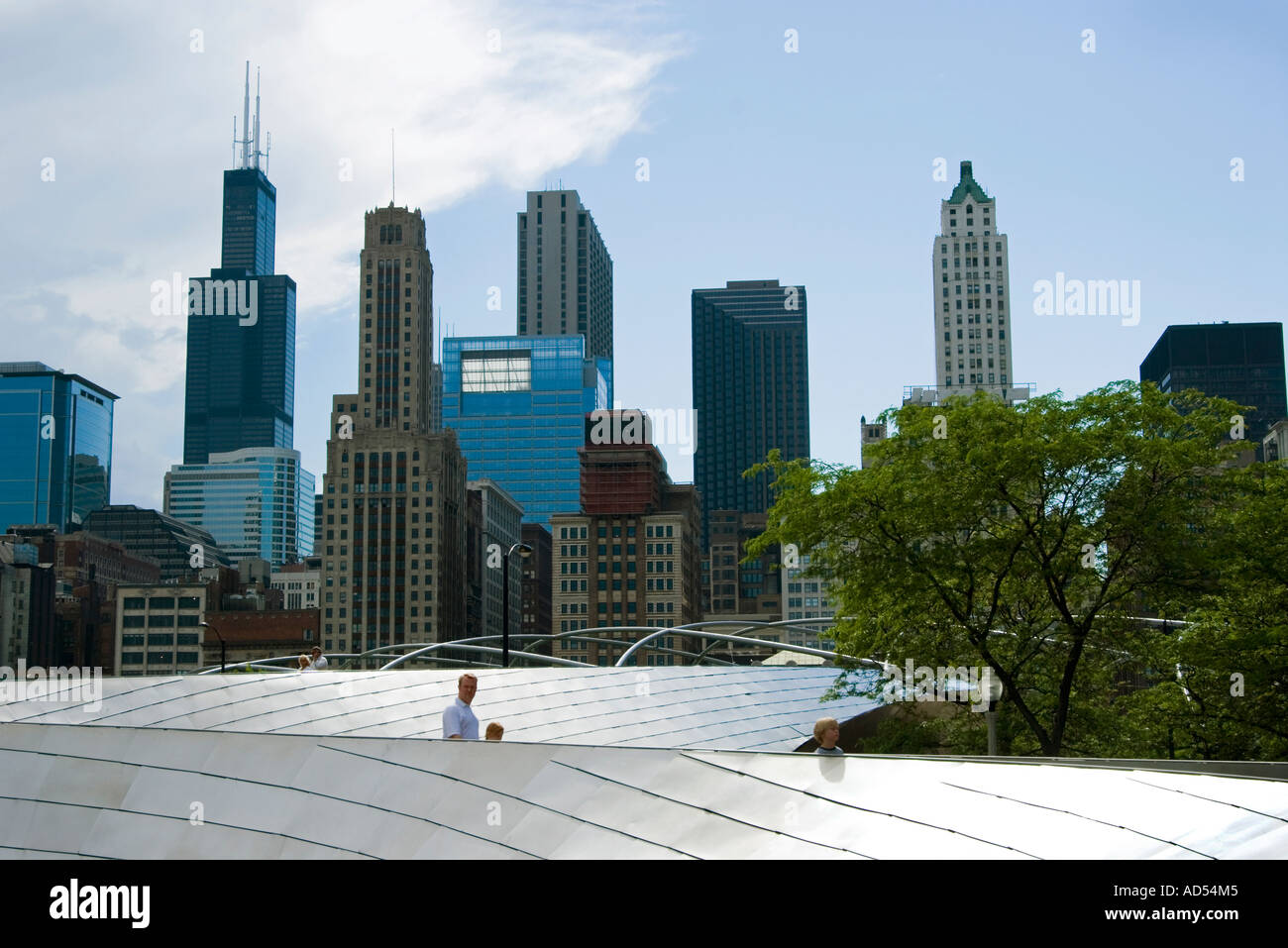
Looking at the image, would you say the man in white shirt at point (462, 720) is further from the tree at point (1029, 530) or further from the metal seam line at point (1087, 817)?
the tree at point (1029, 530)

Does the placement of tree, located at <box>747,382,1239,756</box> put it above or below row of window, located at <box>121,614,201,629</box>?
above

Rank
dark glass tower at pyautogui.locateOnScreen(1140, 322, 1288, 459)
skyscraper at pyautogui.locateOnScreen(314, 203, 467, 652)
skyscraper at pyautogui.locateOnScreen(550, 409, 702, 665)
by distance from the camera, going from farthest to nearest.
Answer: dark glass tower at pyautogui.locateOnScreen(1140, 322, 1288, 459), skyscraper at pyautogui.locateOnScreen(550, 409, 702, 665), skyscraper at pyautogui.locateOnScreen(314, 203, 467, 652)

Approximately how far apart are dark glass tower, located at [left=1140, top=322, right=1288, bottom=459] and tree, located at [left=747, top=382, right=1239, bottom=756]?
18321 cm

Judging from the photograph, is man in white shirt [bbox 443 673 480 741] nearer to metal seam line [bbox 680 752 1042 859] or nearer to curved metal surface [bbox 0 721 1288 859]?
curved metal surface [bbox 0 721 1288 859]

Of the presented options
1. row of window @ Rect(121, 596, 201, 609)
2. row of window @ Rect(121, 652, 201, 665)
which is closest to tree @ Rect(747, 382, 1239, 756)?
row of window @ Rect(121, 652, 201, 665)

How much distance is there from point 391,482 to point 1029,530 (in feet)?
470

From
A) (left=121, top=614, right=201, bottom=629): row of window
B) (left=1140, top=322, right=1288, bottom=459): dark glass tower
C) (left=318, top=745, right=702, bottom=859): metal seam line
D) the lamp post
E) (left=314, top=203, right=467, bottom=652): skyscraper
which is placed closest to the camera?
(left=318, top=745, right=702, bottom=859): metal seam line

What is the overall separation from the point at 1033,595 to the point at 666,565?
136 m

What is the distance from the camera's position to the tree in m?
23.7

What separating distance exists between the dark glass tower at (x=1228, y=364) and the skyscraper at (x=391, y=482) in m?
112

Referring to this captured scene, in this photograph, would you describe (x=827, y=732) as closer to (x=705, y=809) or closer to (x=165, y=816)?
(x=705, y=809)

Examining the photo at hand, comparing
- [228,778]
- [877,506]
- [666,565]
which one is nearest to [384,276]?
[666,565]

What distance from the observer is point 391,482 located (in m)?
161
